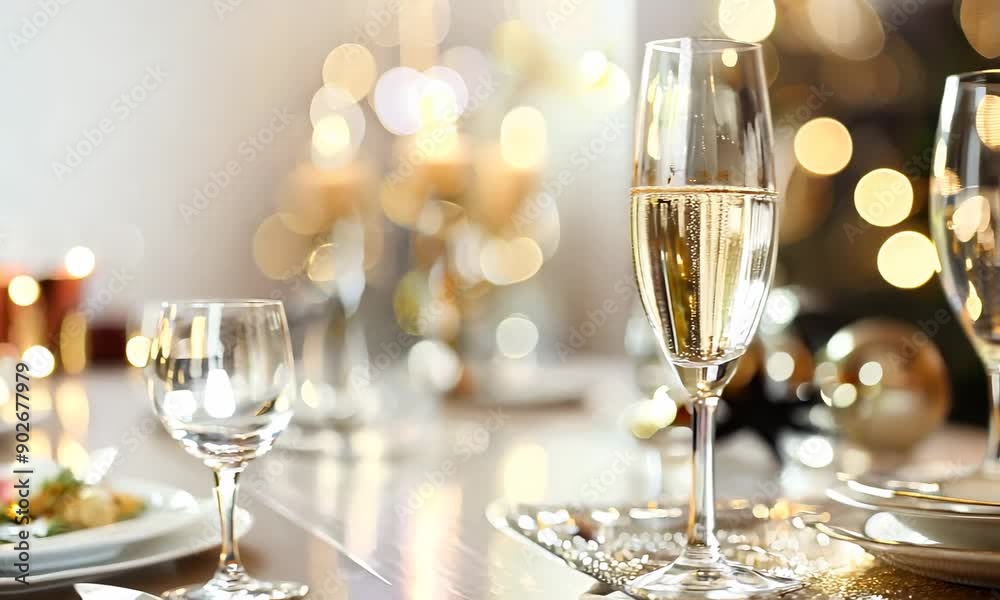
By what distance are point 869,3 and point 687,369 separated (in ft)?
5.69

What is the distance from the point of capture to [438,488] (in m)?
1.04

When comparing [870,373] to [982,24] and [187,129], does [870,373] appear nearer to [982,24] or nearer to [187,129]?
[982,24]

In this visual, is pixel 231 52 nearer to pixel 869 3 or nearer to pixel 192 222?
pixel 192 222

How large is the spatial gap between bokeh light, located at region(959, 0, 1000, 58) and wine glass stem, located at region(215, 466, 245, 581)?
4.82 feet

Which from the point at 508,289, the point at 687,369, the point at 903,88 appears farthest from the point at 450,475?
the point at 508,289

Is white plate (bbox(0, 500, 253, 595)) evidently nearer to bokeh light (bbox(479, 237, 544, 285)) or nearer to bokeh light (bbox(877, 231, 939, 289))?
bokeh light (bbox(877, 231, 939, 289))

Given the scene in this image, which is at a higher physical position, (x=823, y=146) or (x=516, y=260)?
(x=823, y=146)

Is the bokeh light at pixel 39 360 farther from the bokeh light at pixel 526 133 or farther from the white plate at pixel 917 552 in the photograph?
the bokeh light at pixel 526 133

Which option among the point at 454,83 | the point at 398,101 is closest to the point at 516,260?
the point at 454,83

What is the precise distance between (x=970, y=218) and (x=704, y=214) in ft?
0.82

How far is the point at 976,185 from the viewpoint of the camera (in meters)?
0.79

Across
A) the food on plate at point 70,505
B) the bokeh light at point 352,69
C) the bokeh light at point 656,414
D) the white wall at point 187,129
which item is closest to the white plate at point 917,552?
the food on plate at point 70,505

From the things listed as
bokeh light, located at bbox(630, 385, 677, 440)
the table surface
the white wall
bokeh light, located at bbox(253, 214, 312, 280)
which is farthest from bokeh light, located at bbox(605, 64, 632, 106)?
bokeh light, located at bbox(630, 385, 677, 440)

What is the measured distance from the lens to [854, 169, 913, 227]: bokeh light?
6.54 feet
